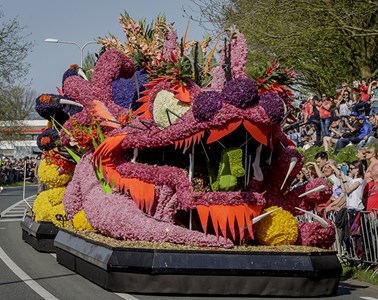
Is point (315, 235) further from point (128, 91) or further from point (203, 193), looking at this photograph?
point (128, 91)

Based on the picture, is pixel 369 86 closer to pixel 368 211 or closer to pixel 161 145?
pixel 368 211

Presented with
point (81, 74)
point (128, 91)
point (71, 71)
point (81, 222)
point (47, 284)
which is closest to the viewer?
point (47, 284)

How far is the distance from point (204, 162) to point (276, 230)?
1.38 meters

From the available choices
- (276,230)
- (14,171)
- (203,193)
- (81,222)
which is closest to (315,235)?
(276,230)

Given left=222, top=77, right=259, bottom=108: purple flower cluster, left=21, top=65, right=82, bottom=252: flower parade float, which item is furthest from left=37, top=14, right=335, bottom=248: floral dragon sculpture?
left=21, top=65, right=82, bottom=252: flower parade float

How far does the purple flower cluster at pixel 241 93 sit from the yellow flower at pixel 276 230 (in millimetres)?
1662

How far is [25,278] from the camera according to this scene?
516 inches

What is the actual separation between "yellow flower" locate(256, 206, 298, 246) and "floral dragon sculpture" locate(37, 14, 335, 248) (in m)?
0.01

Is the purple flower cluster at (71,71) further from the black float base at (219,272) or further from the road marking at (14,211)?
the road marking at (14,211)

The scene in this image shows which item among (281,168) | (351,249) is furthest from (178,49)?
(351,249)

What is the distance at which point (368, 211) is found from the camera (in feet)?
45.4

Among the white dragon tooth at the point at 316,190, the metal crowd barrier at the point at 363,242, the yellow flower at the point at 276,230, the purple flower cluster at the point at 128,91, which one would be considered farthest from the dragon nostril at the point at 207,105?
the metal crowd barrier at the point at 363,242

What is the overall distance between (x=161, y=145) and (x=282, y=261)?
238 cm

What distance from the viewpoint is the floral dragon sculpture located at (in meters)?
11.7
